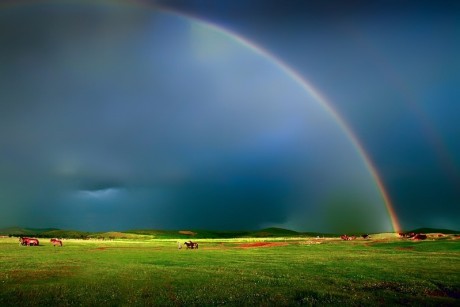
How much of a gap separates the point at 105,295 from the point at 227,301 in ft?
26.1

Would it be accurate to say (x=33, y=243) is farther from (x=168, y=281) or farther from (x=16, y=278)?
(x=168, y=281)

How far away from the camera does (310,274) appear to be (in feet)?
112

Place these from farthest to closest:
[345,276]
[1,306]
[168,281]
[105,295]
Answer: [345,276]
[168,281]
[105,295]
[1,306]

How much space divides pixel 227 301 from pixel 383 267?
2414cm

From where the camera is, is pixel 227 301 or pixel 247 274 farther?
pixel 247 274

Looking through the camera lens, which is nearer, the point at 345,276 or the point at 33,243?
the point at 345,276

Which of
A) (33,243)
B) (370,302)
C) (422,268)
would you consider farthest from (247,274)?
(33,243)

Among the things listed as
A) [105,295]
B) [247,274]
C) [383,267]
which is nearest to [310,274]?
[247,274]

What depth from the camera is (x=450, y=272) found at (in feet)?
110

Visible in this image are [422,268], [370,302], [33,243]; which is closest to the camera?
[370,302]

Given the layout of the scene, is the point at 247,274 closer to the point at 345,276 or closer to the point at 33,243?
the point at 345,276

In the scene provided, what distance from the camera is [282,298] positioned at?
22906 mm

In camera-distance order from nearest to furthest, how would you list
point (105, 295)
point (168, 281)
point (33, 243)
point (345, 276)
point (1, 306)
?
point (1, 306)
point (105, 295)
point (168, 281)
point (345, 276)
point (33, 243)

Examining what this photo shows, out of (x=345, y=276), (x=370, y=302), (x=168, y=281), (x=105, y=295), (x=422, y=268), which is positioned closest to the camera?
(x=370, y=302)
